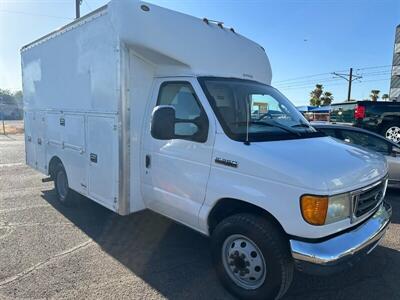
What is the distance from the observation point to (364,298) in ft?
10.8

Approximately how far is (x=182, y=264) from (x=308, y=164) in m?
2.06

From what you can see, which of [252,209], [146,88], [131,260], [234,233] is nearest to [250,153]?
[252,209]

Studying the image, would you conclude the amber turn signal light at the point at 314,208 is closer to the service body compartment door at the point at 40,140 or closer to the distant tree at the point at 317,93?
the service body compartment door at the point at 40,140

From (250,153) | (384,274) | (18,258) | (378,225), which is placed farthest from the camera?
(18,258)

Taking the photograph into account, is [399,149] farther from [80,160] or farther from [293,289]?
[80,160]

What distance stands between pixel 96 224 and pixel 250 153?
324 centimetres

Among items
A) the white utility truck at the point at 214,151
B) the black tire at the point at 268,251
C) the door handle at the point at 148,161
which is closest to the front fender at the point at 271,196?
the white utility truck at the point at 214,151

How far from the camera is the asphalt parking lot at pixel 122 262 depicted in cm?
339

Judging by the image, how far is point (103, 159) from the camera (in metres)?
4.58

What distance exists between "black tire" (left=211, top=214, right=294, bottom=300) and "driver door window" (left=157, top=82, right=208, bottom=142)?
96 cm

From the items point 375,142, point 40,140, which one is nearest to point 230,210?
point 40,140

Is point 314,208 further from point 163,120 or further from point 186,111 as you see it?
point 186,111

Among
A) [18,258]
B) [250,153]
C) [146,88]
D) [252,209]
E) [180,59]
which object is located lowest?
[18,258]

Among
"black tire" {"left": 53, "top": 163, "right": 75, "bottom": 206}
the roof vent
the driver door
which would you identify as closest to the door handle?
the driver door
